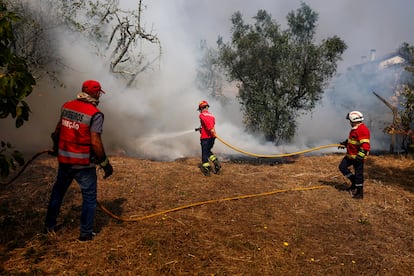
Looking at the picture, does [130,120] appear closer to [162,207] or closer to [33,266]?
[162,207]

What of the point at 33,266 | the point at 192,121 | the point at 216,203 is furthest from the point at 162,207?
the point at 192,121

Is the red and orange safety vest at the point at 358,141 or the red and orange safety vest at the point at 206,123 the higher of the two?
the red and orange safety vest at the point at 206,123

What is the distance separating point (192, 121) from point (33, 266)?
42.7ft

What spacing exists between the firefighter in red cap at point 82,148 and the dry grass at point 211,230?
1.64 ft

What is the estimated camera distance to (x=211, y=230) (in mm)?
4566

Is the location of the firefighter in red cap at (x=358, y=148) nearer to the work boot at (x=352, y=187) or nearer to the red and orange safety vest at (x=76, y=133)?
the work boot at (x=352, y=187)

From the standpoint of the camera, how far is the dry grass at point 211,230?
11.8 feet

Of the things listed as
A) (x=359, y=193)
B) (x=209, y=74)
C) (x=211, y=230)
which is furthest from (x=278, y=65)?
(x=209, y=74)

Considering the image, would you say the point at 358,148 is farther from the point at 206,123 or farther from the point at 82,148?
the point at 82,148

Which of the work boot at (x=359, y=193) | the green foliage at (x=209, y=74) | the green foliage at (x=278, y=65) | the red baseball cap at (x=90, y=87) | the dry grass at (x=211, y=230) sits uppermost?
the green foliage at (x=209, y=74)

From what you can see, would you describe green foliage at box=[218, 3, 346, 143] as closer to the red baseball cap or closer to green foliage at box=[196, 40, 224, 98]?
the red baseball cap

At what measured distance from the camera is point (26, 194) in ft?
18.4

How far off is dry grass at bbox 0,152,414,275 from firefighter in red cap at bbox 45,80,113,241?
499mm

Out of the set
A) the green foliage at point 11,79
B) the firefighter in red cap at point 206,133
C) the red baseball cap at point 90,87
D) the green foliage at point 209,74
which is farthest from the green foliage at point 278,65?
the green foliage at point 209,74
